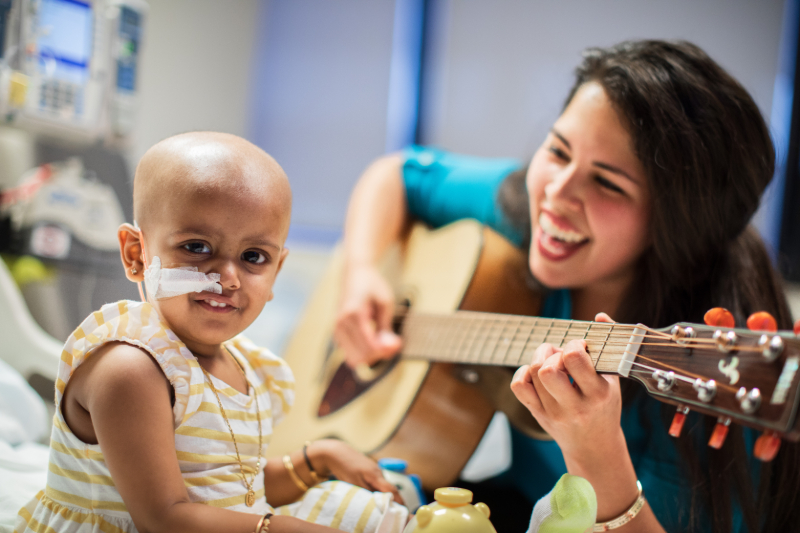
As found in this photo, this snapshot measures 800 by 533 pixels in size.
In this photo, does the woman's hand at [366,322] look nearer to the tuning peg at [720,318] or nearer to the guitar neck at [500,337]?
the guitar neck at [500,337]

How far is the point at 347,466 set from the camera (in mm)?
695

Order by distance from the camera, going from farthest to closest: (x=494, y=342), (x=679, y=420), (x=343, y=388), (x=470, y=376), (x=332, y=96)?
1. (x=332, y=96)
2. (x=343, y=388)
3. (x=470, y=376)
4. (x=494, y=342)
5. (x=679, y=420)

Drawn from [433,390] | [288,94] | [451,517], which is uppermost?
[288,94]

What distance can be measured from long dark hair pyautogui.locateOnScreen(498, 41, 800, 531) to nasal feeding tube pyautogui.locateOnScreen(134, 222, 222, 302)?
590 mm

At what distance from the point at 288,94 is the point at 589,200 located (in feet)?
7.20

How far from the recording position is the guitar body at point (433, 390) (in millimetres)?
986

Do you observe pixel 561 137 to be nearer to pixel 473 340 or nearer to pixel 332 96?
pixel 473 340

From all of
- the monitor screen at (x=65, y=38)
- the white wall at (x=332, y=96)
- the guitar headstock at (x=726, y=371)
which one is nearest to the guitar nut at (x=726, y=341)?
the guitar headstock at (x=726, y=371)

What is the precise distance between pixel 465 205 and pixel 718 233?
62 centimetres

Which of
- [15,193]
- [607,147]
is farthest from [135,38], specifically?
[607,147]

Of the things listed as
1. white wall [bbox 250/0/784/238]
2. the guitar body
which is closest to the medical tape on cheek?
the guitar body

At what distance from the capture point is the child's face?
1.70ft

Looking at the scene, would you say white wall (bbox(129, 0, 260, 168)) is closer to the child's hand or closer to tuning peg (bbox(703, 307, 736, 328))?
the child's hand

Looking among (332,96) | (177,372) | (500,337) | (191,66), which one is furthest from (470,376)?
(332,96)
